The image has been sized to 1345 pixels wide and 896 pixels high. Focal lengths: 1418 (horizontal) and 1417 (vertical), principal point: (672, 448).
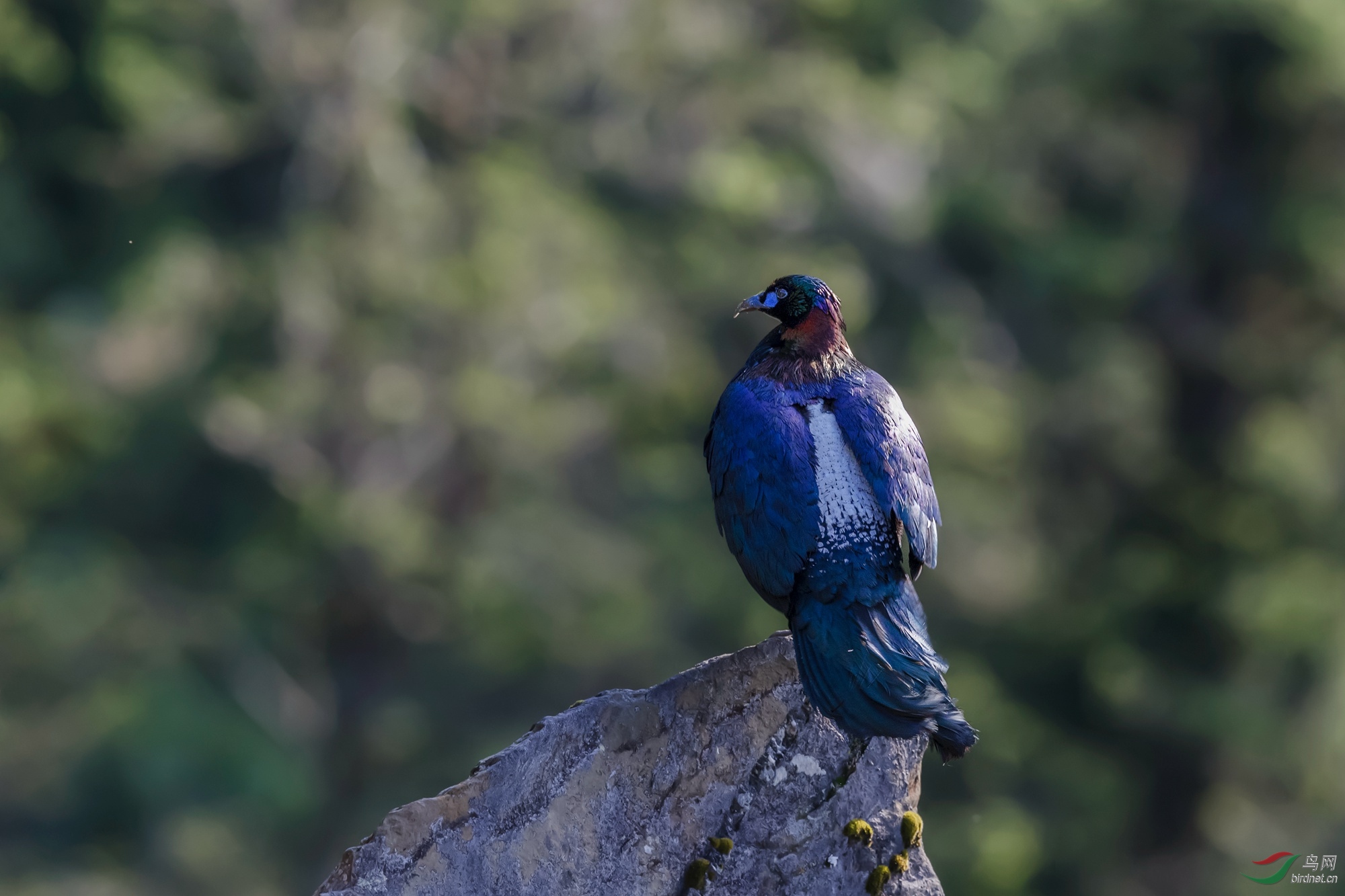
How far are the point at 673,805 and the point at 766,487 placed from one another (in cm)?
88

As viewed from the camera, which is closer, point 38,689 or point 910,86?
point 38,689

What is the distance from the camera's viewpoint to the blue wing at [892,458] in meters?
3.70

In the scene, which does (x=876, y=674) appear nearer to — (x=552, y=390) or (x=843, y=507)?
(x=843, y=507)

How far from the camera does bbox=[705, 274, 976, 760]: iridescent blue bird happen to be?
340 centimetres

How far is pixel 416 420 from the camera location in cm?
1190

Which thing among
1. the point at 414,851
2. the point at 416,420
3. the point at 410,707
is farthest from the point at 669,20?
the point at 414,851

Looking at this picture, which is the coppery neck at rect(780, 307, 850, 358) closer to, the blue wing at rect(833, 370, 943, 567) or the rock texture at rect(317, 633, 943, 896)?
the blue wing at rect(833, 370, 943, 567)

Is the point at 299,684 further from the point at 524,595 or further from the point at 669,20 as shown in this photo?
the point at 669,20

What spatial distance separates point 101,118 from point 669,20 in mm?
5064

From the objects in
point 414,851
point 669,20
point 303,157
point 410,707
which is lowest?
point 414,851

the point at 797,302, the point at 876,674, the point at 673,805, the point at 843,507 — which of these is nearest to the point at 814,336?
the point at 797,302

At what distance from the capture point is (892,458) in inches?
147

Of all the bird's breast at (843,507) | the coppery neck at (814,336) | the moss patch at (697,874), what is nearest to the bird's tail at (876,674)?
the bird's breast at (843,507)

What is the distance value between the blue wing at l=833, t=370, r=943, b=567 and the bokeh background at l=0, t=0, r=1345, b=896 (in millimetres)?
6619
